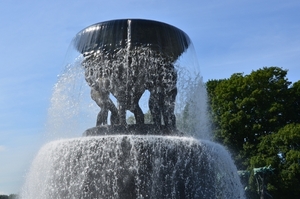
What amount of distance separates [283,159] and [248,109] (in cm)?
418

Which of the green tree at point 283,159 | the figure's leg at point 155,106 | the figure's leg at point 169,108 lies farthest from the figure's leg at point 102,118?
Answer: the green tree at point 283,159

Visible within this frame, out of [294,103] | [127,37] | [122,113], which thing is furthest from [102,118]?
[294,103]

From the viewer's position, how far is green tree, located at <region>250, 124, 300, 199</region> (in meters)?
29.0

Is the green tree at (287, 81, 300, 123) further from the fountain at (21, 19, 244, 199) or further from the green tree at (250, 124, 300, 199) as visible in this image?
the fountain at (21, 19, 244, 199)

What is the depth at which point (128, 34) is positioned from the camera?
48.4ft

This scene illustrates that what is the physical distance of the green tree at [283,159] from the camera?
29.0 m

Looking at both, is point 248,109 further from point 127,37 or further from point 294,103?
point 127,37

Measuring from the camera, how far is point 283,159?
30500mm

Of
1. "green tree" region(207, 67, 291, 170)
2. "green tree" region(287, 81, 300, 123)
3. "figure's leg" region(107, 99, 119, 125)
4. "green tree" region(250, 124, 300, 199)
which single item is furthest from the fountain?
"green tree" region(287, 81, 300, 123)

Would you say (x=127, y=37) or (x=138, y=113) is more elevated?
(x=127, y=37)

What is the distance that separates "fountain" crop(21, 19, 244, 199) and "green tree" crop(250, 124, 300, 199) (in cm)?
1372

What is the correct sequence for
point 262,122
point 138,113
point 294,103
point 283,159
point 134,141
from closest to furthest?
point 134,141 → point 138,113 → point 283,159 → point 262,122 → point 294,103

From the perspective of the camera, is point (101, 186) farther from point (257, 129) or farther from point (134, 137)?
point (257, 129)

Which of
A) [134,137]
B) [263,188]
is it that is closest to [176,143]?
[134,137]
